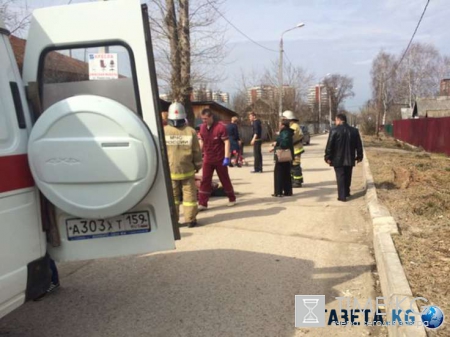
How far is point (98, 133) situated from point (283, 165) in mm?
5969

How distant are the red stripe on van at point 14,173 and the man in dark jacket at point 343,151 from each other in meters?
6.13

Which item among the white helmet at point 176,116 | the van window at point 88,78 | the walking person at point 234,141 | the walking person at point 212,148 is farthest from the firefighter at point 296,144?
the van window at point 88,78

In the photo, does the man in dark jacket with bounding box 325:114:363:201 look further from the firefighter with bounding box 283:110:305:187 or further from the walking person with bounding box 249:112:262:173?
the walking person with bounding box 249:112:262:173

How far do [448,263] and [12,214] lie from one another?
3912 mm

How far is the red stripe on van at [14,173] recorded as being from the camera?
2.34 meters

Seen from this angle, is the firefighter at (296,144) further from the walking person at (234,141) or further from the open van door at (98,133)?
the open van door at (98,133)

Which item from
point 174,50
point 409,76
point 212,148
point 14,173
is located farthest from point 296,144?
point 409,76

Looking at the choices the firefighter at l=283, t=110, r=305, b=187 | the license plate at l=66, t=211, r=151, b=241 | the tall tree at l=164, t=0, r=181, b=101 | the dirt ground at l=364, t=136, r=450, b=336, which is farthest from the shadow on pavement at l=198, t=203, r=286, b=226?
the tall tree at l=164, t=0, r=181, b=101

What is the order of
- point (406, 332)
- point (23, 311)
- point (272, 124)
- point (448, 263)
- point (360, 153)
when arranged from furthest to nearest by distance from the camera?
point (272, 124), point (360, 153), point (448, 263), point (23, 311), point (406, 332)

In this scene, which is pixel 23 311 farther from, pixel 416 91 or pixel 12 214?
pixel 416 91

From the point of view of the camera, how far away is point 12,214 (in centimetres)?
241

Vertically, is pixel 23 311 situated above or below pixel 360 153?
below

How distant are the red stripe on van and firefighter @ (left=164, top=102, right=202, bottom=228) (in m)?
3.19

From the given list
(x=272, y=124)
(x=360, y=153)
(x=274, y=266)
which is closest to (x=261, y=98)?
(x=272, y=124)
